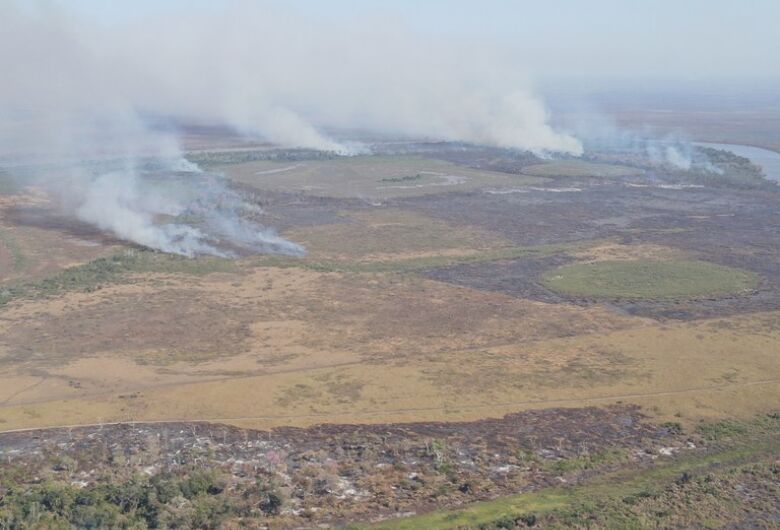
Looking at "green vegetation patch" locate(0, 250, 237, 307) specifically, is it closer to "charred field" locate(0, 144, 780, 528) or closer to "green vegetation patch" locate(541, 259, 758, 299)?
"charred field" locate(0, 144, 780, 528)

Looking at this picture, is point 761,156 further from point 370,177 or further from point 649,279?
point 649,279

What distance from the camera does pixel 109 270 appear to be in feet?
146

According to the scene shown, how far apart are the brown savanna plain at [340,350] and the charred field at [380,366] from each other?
13 cm

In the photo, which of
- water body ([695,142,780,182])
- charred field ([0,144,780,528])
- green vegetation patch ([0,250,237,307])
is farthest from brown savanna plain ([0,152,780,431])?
water body ([695,142,780,182])

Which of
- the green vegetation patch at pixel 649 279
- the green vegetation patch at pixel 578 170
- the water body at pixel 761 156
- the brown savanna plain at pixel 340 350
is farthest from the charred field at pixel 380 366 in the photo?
the water body at pixel 761 156

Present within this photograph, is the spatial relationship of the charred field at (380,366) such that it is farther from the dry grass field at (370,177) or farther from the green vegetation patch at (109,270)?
the dry grass field at (370,177)

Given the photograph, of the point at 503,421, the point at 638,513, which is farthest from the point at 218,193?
the point at 638,513

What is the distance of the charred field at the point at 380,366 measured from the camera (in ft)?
75.7

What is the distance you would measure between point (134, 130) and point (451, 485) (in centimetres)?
9581

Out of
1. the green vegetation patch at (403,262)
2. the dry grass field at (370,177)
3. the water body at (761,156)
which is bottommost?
the green vegetation patch at (403,262)

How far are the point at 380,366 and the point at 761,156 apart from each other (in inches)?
3280

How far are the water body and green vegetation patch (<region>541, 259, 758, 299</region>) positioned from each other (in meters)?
40.5

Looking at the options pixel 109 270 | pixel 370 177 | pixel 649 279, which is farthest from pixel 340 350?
pixel 370 177

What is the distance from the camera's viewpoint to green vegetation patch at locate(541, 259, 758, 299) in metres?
41.9
